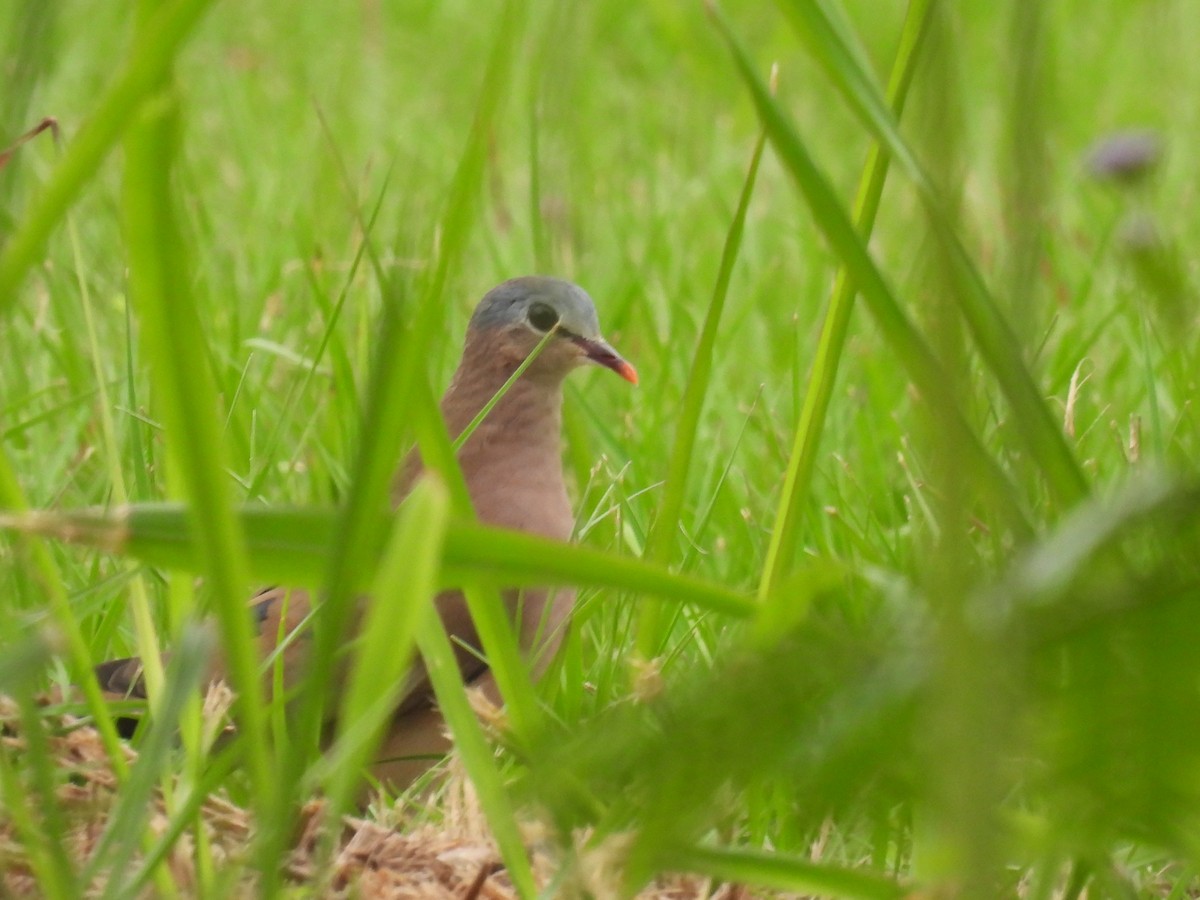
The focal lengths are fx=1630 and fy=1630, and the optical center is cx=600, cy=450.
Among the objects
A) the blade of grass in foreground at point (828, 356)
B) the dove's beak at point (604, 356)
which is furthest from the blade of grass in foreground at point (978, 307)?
the dove's beak at point (604, 356)

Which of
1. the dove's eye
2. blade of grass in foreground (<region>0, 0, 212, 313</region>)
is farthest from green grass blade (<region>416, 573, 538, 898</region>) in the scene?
the dove's eye

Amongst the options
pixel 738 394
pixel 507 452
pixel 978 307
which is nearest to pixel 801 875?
pixel 978 307

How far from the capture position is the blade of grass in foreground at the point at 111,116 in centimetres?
71

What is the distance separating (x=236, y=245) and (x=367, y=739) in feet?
9.47

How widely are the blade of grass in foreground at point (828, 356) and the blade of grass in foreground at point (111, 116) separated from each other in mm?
495

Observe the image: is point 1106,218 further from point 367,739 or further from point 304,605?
point 367,739

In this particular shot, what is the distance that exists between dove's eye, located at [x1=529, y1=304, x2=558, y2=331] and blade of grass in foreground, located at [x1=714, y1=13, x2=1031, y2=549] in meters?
1.71

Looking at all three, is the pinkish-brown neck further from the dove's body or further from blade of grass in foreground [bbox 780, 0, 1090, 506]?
blade of grass in foreground [bbox 780, 0, 1090, 506]

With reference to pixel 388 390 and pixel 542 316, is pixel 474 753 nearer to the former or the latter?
pixel 388 390

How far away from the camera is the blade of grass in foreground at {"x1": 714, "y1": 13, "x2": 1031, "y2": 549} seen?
0.73m

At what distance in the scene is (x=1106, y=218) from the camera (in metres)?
3.83

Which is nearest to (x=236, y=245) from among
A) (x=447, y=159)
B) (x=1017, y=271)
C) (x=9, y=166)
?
(x=447, y=159)

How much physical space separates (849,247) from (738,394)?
7.04 ft

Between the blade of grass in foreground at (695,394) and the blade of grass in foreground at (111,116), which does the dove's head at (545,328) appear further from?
the blade of grass in foreground at (111,116)
